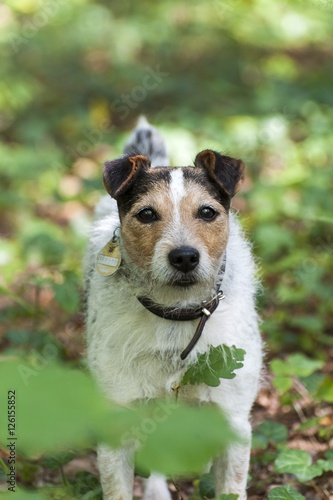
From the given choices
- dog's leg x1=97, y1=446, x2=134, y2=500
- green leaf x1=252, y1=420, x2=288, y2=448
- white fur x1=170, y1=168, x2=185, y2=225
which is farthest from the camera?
green leaf x1=252, y1=420, x2=288, y2=448

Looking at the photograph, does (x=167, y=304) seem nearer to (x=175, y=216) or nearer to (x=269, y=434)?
(x=175, y=216)

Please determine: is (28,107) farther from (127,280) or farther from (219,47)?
(127,280)

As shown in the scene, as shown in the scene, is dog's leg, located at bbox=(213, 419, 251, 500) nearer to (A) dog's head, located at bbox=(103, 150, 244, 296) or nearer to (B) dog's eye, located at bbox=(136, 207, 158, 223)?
(A) dog's head, located at bbox=(103, 150, 244, 296)

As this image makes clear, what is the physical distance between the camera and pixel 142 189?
3.46 m

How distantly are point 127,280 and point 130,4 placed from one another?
31.4 feet

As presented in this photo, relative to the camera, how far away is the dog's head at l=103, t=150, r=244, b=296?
10.4ft

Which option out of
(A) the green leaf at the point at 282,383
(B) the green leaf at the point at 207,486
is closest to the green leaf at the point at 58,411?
(B) the green leaf at the point at 207,486

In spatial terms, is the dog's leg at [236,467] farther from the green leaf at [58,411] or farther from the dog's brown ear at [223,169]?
the green leaf at [58,411]

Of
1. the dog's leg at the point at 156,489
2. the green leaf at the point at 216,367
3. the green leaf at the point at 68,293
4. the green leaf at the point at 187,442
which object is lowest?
the dog's leg at the point at 156,489

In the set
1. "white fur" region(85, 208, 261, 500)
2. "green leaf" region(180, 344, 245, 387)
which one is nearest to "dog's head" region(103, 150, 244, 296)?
→ "white fur" region(85, 208, 261, 500)

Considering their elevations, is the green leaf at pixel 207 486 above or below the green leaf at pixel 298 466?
below

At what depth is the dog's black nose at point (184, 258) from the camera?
3092 mm

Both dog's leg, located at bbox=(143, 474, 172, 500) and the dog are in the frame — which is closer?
the dog

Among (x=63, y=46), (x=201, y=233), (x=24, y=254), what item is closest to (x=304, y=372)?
(x=201, y=233)
